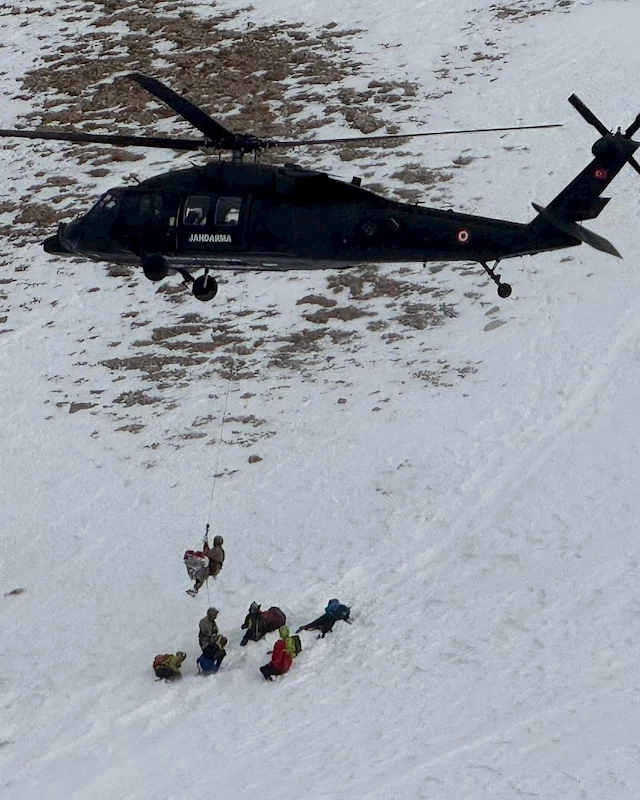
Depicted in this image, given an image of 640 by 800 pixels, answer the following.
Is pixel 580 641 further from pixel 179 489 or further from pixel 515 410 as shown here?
pixel 179 489

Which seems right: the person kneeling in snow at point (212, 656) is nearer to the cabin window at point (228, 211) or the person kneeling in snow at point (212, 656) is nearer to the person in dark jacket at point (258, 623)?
the person in dark jacket at point (258, 623)

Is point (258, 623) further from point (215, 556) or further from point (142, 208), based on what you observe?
point (142, 208)

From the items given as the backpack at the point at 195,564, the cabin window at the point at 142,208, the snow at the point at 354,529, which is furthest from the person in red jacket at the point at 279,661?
the cabin window at the point at 142,208

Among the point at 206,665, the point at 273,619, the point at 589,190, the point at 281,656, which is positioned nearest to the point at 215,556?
the point at 273,619

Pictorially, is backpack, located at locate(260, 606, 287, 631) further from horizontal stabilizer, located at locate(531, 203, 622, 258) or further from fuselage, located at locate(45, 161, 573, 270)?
horizontal stabilizer, located at locate(531, 203, 622, 258)

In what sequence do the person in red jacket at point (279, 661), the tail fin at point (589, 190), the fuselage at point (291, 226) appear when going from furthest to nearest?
the person in red jacket at point (279, 661) < the fuselage at point (291, 226) < the tail fin at point (589, 190)

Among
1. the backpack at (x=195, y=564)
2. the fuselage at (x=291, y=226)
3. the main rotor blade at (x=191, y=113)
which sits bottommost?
the backpack at (x=195, y=564)

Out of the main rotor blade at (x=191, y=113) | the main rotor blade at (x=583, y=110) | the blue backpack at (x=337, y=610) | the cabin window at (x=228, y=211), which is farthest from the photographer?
the blue backpack at (x=337, y=610)
